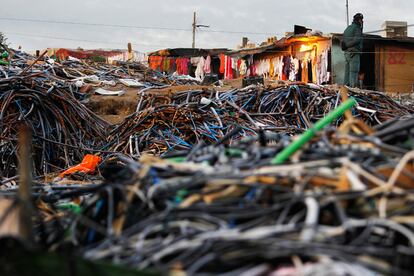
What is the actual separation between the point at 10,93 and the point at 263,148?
685 cm

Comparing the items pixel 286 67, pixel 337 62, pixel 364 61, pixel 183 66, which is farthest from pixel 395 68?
pixel 183 66

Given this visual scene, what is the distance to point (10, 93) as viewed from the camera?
28.3ft

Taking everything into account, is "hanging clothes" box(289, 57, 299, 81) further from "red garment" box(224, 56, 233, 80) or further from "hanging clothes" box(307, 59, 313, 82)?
"red garment" box(224, 56, 233, 80)

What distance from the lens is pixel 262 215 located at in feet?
7.41

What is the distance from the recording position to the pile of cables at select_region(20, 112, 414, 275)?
2068 millimetres

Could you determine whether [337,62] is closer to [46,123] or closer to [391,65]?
[391,65]

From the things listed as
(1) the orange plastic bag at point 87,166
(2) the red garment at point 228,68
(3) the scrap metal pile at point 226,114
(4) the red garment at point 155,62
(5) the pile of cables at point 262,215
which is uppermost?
(4) the red garment at point 155,62

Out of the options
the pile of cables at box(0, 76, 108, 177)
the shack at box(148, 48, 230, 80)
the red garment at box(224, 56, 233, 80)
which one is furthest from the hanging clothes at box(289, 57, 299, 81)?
the pile of cables at box(0, 76, 108, 177)

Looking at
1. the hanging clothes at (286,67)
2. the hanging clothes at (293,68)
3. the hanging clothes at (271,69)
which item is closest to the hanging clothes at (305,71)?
the hanging clothes at (293,68)

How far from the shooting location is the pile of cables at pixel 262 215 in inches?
81.4

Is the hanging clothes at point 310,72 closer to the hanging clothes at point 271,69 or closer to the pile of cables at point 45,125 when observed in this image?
the hanging clothes at point 271,69

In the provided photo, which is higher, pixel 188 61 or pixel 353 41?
pixel 188 61

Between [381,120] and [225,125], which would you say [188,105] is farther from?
[381,120]

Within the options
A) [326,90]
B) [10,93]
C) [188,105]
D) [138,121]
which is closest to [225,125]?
[188,105]
